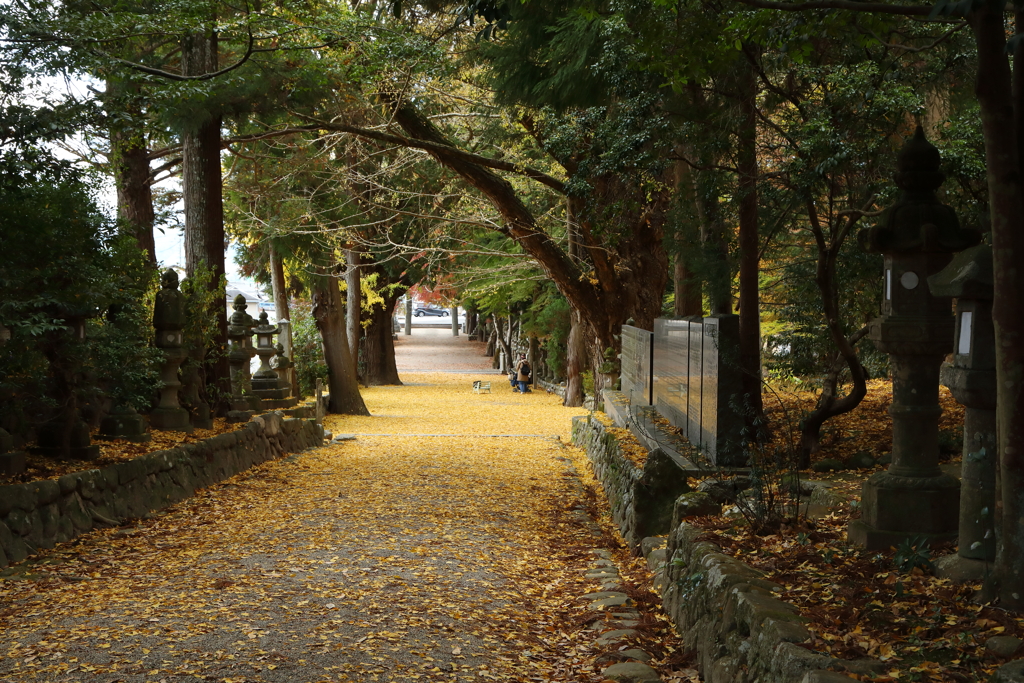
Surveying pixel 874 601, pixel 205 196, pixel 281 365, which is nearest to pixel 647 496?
pixel 874 601

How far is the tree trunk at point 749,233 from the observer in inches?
360

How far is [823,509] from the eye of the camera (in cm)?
657

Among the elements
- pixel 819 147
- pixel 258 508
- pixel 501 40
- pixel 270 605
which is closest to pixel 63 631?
pixel 270 605

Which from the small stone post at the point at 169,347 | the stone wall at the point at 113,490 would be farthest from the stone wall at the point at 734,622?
the small stone post at the point at 169,347

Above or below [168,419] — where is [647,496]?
below

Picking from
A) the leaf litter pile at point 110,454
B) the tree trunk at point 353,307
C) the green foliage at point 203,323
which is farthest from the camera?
the tree trunk at point 353,307

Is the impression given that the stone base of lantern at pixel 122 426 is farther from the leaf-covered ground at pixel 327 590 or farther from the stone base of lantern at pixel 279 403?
the stone base of lantern at pixel 279 403

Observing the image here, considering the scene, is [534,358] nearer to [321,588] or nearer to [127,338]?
[127,338]

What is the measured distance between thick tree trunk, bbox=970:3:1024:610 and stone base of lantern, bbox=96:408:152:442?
849cm

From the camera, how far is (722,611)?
15.2ft

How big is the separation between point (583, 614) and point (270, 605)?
2147 millimetres

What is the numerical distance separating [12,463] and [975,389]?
7182mm

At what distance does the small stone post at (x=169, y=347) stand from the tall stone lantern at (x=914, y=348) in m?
7.99

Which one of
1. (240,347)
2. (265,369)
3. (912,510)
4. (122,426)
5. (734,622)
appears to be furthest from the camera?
(265,369)
